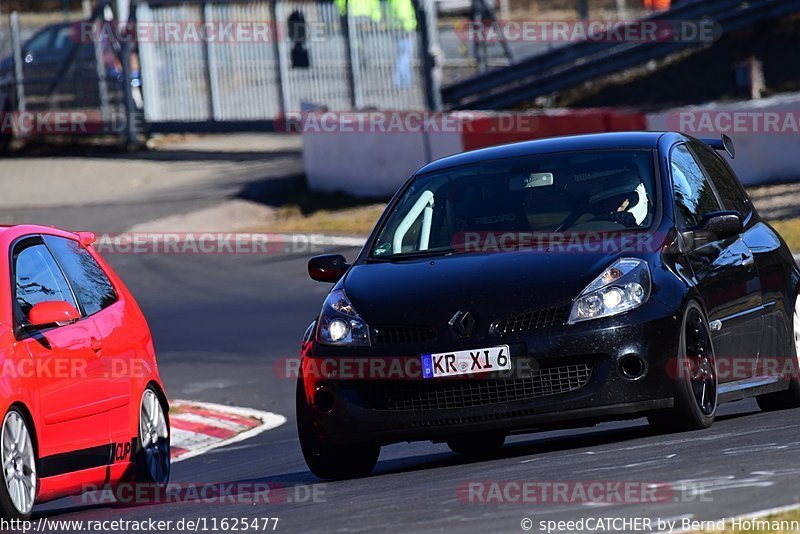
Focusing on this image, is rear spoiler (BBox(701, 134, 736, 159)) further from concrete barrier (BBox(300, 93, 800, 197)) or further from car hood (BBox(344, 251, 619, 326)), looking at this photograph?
concrete barrier (BBox(300, 93, 800, 197))

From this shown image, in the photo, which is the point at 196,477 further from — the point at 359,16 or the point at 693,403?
the point at 359,16

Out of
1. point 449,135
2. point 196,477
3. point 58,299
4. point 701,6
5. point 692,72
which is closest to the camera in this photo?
point 58,299

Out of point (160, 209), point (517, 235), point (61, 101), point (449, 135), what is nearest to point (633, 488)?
point (517, 235)

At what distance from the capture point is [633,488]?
6402 mm

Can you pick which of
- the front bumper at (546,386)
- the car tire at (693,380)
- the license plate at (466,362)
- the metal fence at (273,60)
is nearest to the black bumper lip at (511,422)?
the front bumper at (546,386)

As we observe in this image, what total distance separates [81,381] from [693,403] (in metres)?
2.92

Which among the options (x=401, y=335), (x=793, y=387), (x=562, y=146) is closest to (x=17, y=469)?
(x=401, y=335)

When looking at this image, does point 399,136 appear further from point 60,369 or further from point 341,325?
point 60,369

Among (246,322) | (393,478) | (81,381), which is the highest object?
(81,381)

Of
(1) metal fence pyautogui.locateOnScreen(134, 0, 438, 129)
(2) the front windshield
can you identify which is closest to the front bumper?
(2) the front windshield

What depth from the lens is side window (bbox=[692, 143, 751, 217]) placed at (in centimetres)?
960

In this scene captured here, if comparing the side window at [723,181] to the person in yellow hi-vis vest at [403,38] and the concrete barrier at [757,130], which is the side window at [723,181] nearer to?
the concrete barrier at [757,130]

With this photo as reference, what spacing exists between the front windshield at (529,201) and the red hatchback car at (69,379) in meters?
1.46

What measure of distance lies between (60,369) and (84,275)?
1.12m
